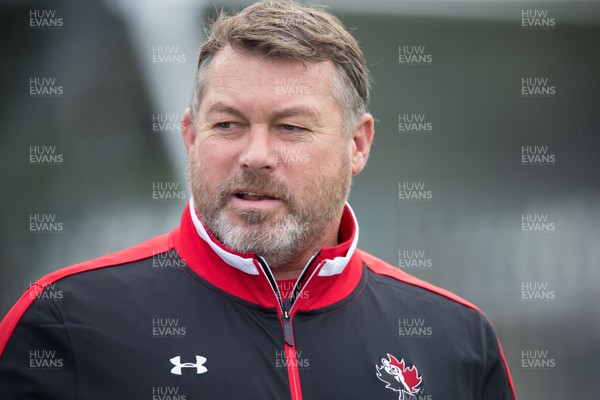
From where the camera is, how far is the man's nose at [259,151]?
173cm

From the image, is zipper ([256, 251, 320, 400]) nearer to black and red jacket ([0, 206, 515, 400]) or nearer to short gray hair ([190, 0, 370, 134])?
black and red jacket ([0, 206, 515, 400])

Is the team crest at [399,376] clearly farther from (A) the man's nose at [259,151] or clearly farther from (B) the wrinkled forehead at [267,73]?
(B) the wrinkled forehead at [267,73]

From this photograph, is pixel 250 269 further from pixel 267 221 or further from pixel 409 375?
pixel 409 375

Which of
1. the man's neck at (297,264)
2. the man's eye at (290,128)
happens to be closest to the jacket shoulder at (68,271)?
the man's neck at (297,264)

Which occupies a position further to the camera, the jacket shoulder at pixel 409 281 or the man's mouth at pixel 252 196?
the jacket shoulder at pixel 409 281

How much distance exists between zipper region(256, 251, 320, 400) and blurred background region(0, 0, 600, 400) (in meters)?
2.05

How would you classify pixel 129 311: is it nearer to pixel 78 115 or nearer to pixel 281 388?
pixel 281 388

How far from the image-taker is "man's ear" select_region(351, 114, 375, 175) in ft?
6.94

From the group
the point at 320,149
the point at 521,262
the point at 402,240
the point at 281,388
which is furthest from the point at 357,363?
the point at 521,262

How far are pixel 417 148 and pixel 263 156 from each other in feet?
7.87

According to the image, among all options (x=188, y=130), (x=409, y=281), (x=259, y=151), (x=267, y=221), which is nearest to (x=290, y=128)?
(x=259, y=151)

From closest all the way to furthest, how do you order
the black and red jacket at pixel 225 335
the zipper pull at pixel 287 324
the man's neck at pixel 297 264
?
the black and red jacket at pixel 225 335
the zipper pull at pixel 287 324
the man's neck at pixel 297 264

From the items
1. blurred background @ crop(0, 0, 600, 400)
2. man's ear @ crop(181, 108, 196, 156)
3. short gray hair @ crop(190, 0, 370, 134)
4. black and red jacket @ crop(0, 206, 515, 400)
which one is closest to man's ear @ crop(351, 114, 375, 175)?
short gray hair @ crop(190, 0, 370, 134)

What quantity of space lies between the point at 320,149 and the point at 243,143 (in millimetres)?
216
